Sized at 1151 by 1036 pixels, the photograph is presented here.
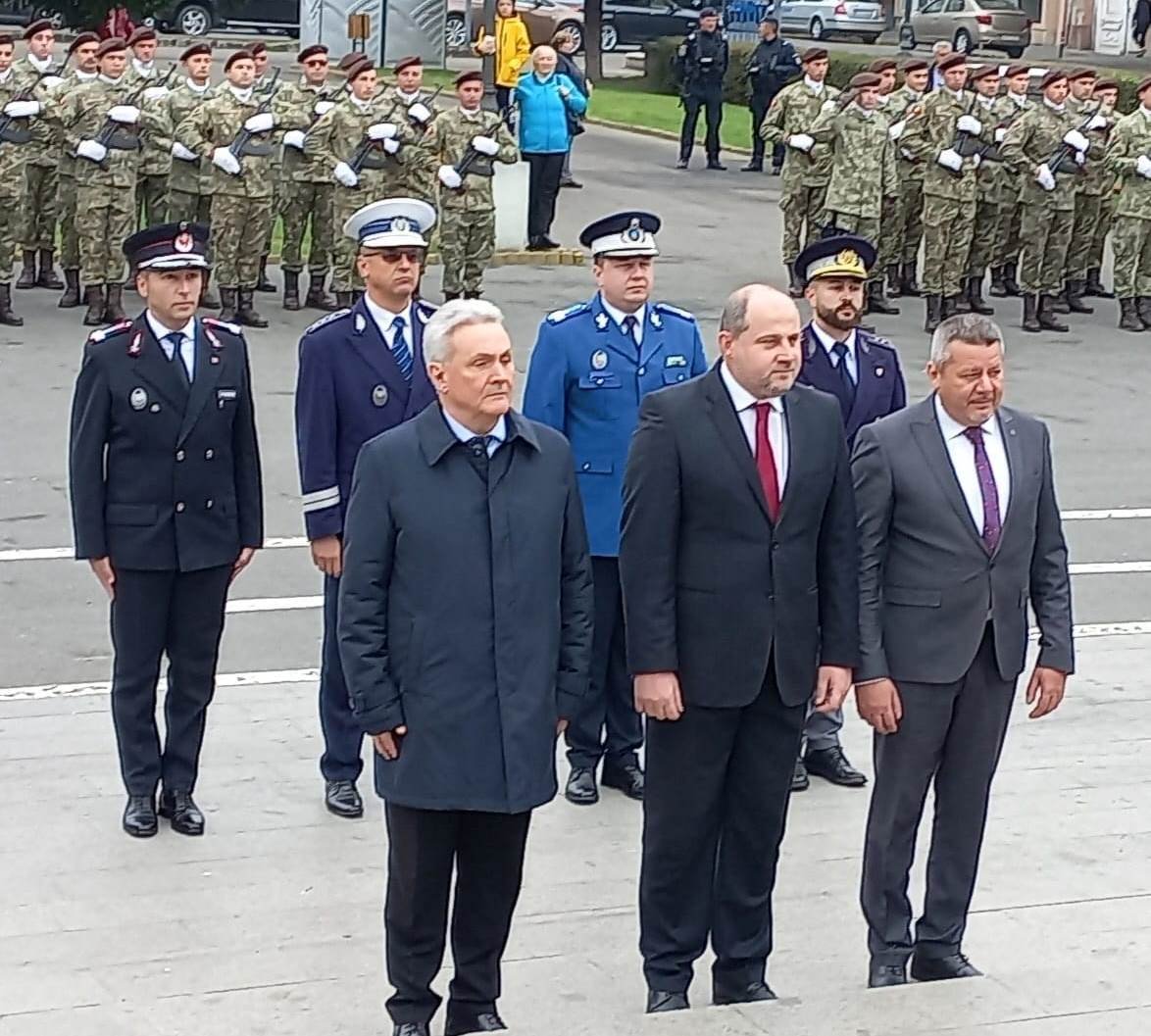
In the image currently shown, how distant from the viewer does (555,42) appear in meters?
23.3

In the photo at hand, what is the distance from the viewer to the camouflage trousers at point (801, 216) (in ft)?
64.8

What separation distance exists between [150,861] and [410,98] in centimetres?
1144

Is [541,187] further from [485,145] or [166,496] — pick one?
[166,496]

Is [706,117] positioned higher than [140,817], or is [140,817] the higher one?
[706,117]

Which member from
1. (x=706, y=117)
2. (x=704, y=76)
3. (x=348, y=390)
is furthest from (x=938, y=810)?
(x=706, y=117)

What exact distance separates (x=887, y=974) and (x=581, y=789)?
197cm

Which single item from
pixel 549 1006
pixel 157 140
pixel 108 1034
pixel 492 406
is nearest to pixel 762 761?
pixel 549 1006

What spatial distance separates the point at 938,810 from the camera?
607 centimetres

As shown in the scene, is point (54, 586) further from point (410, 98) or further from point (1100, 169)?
point (1100, 169)

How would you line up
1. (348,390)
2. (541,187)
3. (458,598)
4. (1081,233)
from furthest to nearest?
(541,187)
(1081,233)
(348,390)
(458,598)

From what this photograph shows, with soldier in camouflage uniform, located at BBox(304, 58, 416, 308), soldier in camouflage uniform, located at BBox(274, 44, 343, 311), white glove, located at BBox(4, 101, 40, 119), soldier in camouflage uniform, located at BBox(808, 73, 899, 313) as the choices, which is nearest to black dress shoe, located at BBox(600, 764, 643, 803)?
soldier in camouflage uniform, located at BBox(304, 58, 416, 308)

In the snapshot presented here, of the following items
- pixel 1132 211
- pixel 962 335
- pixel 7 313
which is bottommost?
pixel 7 313

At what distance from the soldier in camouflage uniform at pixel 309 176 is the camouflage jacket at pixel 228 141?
13.2 inches

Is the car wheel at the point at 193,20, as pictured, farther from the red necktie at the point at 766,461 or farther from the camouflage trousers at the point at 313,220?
the red necktie at the point at 766,461
